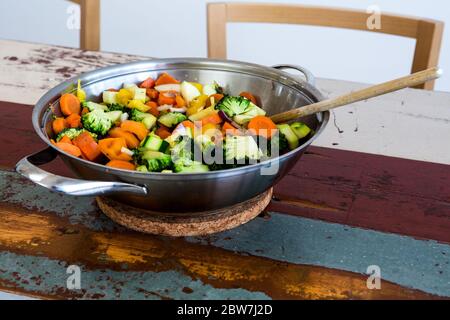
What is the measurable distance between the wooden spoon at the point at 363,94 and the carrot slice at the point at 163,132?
0.20 meters

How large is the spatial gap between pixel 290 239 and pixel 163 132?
0.31 m

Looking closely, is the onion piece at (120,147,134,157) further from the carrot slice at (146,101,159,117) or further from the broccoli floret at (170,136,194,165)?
the carrot slice at (146,101,159,117)

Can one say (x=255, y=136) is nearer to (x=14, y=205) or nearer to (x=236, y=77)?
(x=236, y=77)

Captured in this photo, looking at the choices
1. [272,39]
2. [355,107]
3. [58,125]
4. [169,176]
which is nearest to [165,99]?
[58,125]

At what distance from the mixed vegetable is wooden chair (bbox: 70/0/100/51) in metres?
0.74

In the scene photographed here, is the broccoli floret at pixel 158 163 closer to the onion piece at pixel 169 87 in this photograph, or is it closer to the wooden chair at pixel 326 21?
the onion piece at pixel 169 87

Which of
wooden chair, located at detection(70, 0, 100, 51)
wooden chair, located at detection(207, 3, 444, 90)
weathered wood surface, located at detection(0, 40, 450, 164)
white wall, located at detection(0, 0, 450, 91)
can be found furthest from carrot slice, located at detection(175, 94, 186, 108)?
white wall, located at detection(0, 0, 450, 91)

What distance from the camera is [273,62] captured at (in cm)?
342

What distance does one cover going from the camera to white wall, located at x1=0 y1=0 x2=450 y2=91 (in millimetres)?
3186

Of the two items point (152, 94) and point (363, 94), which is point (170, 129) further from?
point (363, 94)

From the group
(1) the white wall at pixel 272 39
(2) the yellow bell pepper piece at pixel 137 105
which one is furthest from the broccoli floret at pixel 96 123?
(1) the white wall at pixel 272 39

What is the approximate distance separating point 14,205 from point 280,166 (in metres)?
0.50

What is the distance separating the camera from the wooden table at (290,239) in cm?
98

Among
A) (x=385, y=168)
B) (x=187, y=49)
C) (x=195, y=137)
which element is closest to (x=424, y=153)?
(x=385, y=168)
